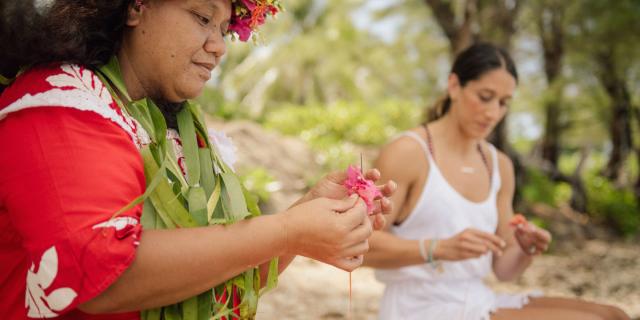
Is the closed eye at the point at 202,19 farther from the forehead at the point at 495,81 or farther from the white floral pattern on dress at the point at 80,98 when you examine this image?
the forehead at the point at 495,81

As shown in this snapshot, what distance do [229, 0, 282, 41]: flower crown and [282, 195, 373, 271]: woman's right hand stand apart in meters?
0.70

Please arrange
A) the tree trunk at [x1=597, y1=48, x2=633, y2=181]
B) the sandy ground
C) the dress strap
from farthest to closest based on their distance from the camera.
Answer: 1. the tree trunk at [x1=597, y1=48, x2=633, y2=181]
2. the sandy ground
3. the dress strap

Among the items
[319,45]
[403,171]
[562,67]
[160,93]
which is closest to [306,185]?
[403,171]

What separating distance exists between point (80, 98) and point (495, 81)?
2.45 m

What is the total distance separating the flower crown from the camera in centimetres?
170

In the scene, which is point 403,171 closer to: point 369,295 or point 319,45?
point 369,295

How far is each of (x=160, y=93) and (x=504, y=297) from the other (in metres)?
2.14

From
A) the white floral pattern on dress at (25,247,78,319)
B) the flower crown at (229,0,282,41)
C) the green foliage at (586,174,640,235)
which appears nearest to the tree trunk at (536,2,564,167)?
the green foliage at (586,174,640,235)

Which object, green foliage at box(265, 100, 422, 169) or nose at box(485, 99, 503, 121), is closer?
nose at box(485, 99, 503, 121)

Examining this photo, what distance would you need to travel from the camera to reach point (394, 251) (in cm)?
271

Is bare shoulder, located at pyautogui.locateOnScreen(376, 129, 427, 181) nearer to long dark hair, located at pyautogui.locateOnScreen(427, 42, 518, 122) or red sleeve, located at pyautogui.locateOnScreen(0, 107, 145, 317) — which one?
long dark hair, located at pyautogui.locateOnScreen(427, 42, 518, 122)

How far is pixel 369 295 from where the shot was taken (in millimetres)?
6500

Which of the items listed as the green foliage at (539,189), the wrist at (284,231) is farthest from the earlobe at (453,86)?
the green foliage at (539,189)

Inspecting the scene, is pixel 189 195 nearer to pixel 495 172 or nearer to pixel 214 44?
pixel 214 44
